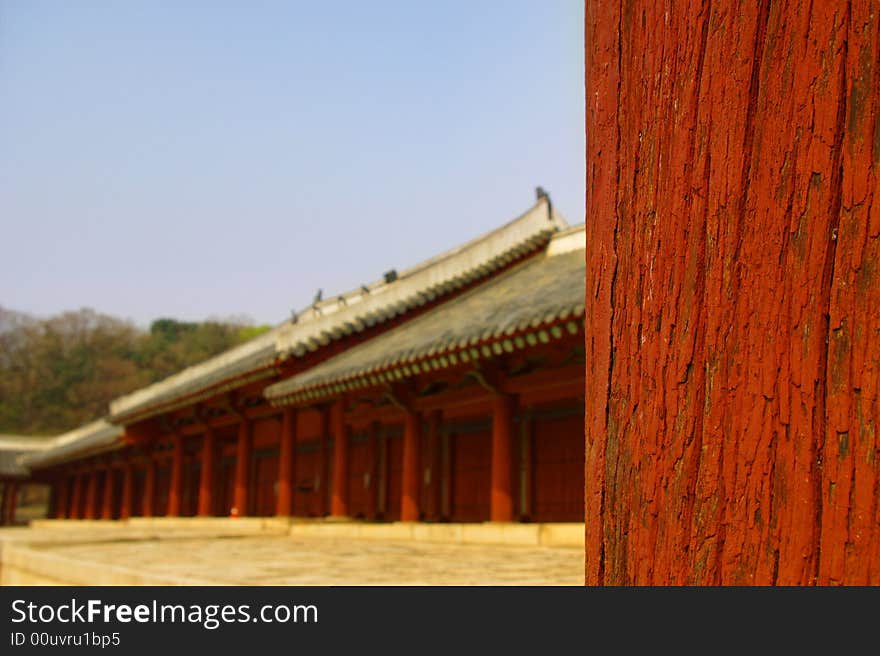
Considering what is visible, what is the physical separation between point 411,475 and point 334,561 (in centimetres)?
486

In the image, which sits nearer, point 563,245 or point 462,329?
point 462,329

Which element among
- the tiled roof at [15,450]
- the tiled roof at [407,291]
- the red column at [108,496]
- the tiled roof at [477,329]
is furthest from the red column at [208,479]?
the tiled roof at [15,450]

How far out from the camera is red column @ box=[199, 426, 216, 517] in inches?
759

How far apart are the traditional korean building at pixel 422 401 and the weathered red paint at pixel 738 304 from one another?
7381mm

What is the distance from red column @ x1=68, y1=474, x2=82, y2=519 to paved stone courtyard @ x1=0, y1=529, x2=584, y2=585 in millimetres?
26525

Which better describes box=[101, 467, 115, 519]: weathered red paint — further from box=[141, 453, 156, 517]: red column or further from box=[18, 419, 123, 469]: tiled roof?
box=[141, 453, 156, 517]: red column

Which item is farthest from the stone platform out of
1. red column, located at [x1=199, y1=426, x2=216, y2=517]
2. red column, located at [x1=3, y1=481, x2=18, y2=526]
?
red column, located at [x1=3, y1=481, x2=18, y2=526]

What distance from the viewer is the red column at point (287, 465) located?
15.1 metres

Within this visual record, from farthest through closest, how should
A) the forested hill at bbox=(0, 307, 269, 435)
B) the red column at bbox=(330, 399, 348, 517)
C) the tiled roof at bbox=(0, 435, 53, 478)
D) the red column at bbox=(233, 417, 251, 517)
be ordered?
the forested hill at bbox=(0, 307, 269, 435) → the tiled roof at bbox=(0, 435, 53, 478) → the red column at bbox=(233, 417, 251, 517) → the red column at bbox=(330, 399, 348, 517)

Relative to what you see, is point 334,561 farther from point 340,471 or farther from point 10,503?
point 10,503

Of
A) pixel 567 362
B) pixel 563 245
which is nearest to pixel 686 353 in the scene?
pixel 567 362
